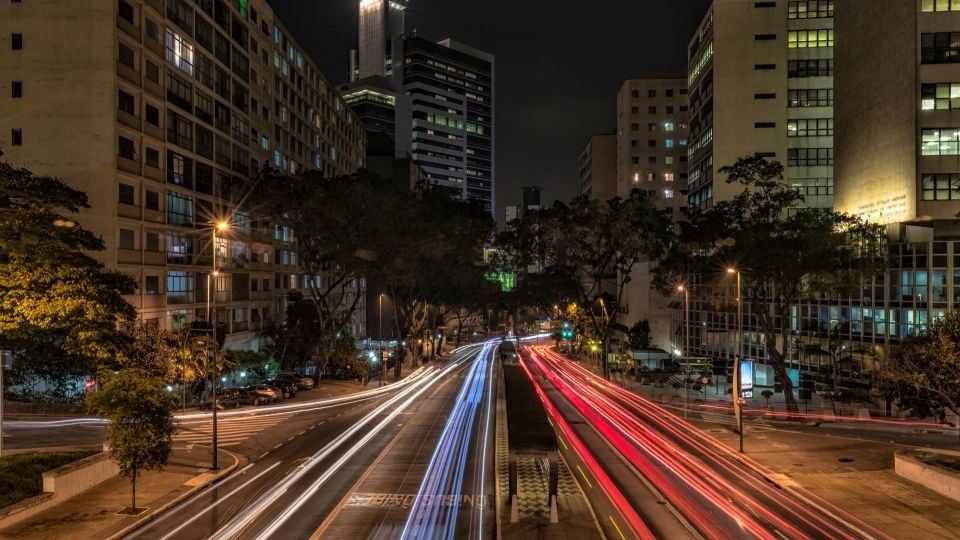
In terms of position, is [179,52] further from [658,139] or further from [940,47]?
[658,139]

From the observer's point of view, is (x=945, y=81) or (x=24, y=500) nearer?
(x=24, y=500)

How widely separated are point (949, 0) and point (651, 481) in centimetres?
4413

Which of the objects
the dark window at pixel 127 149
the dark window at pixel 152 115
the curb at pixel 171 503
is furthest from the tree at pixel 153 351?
the dark window at pixel 152 115

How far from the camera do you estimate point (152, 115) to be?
4738cm

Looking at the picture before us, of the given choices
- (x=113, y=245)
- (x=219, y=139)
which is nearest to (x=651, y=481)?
(x=113, y=245)

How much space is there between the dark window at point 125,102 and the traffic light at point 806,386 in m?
49.8

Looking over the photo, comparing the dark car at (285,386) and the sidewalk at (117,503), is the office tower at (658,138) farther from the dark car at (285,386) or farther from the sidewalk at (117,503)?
the sidewalk at (117,503)

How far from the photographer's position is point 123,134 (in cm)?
4381

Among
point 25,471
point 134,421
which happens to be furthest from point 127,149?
point 134,421

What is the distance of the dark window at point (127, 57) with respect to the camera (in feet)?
144

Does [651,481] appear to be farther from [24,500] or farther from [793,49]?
[793,49]

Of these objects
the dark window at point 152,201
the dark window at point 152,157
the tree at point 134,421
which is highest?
the dark window at point 152,157

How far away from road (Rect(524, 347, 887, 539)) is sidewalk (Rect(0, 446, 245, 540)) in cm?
1551

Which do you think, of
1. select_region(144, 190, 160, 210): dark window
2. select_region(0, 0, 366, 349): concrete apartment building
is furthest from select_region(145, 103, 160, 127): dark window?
select_region(144, 190, 160, 210): dark window
